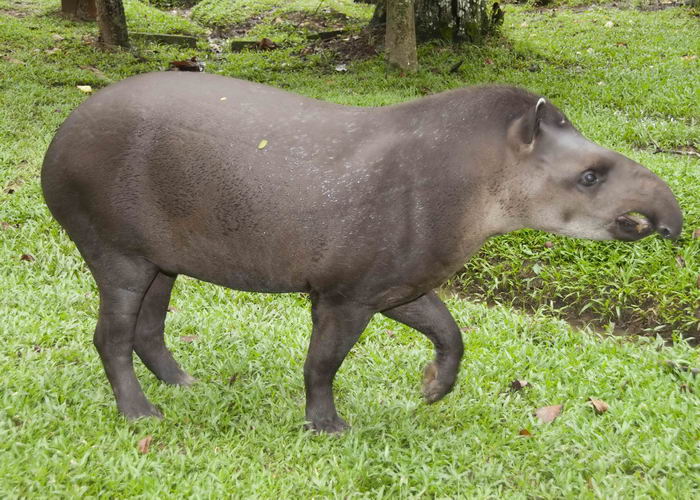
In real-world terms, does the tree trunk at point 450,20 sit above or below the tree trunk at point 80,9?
above

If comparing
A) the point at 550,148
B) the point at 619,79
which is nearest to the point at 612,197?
the point at 550,148

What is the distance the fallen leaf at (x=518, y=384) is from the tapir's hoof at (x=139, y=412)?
6.27 ft

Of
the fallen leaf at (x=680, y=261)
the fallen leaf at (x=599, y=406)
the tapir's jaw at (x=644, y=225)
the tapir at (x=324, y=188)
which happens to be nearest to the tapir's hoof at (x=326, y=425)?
the tapir at (x=324, y=188)

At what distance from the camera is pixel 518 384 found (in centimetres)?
428

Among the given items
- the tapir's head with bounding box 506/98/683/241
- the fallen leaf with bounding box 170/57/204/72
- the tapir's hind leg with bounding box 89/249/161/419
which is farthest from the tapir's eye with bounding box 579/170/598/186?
the fallen leaf with bounding box 170/57/204/72

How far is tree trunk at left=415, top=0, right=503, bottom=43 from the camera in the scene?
34.8 ft

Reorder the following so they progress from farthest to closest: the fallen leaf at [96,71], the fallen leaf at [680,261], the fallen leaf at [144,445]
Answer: the fallen leaf at [96,71] < the fallen leaf at [680,261] < the fallen leaf at [144,445]

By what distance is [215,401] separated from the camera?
154 inches

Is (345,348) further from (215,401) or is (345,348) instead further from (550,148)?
(550,148)

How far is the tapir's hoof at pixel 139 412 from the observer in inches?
145

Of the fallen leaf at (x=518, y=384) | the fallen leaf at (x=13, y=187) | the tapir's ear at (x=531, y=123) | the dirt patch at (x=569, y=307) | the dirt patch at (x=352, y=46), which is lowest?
the dirt patch at (x=352, y=46)

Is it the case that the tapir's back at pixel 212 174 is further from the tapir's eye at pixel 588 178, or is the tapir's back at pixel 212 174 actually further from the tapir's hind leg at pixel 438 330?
the tapir's eye at pixel 588 178

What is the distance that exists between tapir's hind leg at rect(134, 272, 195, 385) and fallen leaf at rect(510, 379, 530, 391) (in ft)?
6.06

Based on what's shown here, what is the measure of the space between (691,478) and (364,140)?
2.04 metres
